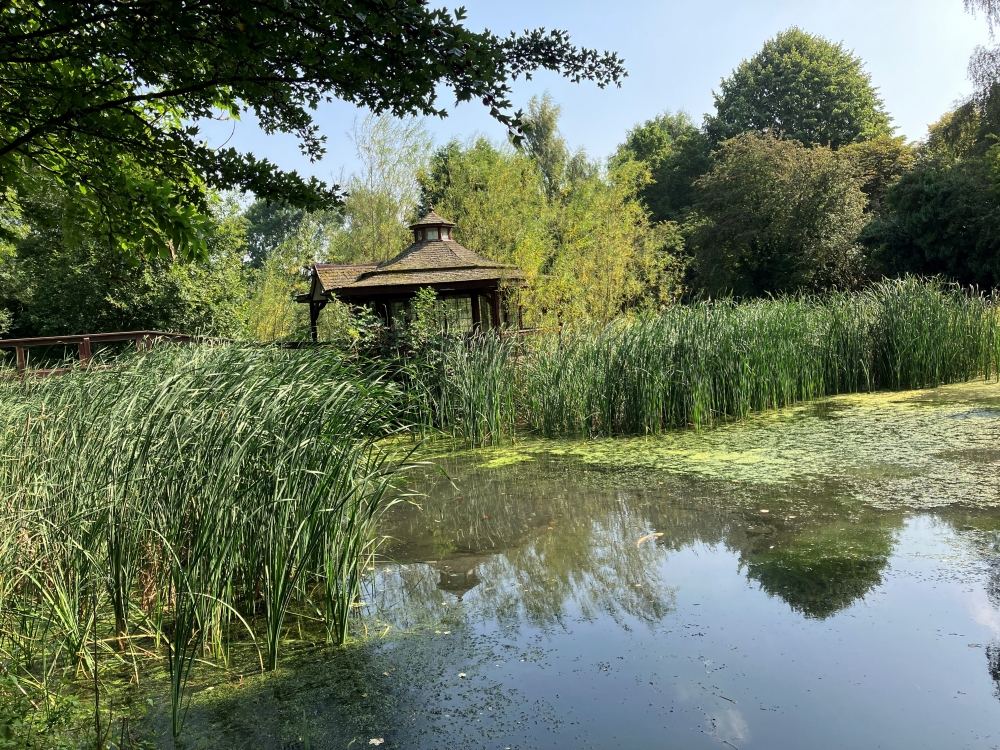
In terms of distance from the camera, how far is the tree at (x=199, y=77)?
88.0 inches

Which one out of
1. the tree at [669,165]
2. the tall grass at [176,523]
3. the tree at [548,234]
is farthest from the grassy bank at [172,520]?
the tree at [669,165]

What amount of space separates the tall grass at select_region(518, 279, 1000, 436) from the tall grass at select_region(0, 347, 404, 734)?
4122 millimetres

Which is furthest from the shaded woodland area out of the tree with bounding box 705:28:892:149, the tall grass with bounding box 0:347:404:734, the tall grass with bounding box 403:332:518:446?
the tree with bounding box 705:28:892:149

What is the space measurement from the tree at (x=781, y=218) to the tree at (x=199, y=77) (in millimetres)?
17706

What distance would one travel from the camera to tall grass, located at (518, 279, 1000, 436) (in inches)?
298

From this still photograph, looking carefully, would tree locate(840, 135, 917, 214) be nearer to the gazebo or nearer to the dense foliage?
the dense foliage

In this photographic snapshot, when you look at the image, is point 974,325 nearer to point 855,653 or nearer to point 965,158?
point 855,653

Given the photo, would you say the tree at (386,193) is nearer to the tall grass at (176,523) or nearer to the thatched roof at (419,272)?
the thatched roof at (419,272)

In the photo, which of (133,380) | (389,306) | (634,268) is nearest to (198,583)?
(133,380)

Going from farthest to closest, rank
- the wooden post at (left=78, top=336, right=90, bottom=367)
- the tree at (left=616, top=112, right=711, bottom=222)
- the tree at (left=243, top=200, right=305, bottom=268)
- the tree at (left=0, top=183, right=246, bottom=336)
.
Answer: the tree at (left=243, top=200, right=305, bottom=268) < the tree at (left=616, top=112, right=711, bottom=222) < the tree at (left=0, top=183, right=246, bottom=336) < the wooden post at (left=78, top=336, right=90, bottom=367)

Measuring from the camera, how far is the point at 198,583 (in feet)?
9.86

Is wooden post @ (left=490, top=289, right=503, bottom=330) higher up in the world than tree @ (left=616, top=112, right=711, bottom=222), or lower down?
lower down

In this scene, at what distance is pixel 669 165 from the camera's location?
97.7 feet

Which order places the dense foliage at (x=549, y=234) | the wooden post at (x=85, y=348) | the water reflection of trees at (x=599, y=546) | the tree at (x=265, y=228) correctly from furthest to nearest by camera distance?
the tree at (x=265, y=228), the dense foliage at (x=549, y=234), the wooden post at (x=85, y=348), the water reflection of trees at (x=599, y=546)
